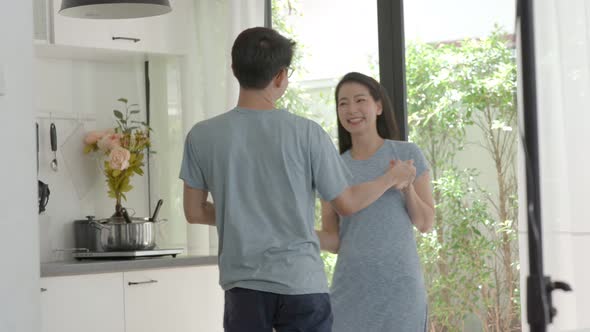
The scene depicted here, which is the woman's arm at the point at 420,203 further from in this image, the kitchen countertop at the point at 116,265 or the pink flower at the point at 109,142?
the pink flower at the point at 109,142

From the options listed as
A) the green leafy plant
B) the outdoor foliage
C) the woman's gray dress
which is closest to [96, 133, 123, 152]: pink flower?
the green leafy plant

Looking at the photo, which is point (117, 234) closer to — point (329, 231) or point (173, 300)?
point (173, 300)

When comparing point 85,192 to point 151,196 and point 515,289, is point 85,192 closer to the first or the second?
point 151,196

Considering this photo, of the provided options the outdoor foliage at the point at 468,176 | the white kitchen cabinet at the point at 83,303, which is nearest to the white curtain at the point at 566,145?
the outdoor foliage at the point at 468,176

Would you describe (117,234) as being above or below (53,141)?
below

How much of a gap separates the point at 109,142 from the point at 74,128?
0.23 m

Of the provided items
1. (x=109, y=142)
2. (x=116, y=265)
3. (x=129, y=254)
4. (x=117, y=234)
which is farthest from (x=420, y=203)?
(x=109, y=142)

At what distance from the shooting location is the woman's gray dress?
90.9 inches

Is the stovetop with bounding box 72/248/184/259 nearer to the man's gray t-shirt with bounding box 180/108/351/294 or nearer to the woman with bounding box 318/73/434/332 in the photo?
the woman with bounding box 318/73/434/332

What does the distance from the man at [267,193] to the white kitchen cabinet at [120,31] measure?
1976 mm

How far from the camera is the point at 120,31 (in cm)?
396

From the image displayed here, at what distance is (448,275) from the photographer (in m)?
3.55

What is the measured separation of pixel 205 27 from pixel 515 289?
72.0 inches

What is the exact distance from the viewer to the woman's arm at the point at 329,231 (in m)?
2.44
